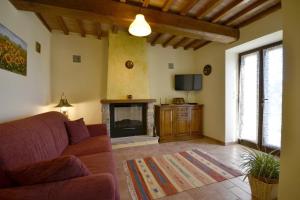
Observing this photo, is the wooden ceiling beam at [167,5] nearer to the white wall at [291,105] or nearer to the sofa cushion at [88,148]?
the white wall at [291,105]

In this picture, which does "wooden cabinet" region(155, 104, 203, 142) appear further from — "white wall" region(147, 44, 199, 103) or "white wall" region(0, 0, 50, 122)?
"white wall" region(0, 0, 50, 122)

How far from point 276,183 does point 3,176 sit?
235cm

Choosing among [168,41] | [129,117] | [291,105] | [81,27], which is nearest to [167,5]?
[168,41]

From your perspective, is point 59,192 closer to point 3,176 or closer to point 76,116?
point 3,176

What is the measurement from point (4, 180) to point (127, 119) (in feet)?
10.1

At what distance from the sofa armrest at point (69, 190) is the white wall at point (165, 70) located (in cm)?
350

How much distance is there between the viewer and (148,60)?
4.41 meters

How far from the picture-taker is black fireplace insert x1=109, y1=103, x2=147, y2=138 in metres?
3.87

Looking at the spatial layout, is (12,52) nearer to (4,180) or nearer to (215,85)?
(4,180)

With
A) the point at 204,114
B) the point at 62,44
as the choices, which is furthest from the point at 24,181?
the point at 204,114

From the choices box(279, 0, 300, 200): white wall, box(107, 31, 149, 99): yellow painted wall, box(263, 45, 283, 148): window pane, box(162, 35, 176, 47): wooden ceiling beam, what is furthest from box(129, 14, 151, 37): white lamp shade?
box(263, 45, 283, 148): window pane

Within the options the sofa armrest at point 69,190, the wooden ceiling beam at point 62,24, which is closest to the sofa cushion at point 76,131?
the sofa armrest at point 69,190

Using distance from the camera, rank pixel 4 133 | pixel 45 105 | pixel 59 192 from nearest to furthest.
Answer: pixel 59 192 → pixel 4 133 → pixel 45 105

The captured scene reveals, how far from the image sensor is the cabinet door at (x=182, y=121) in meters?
4.14
